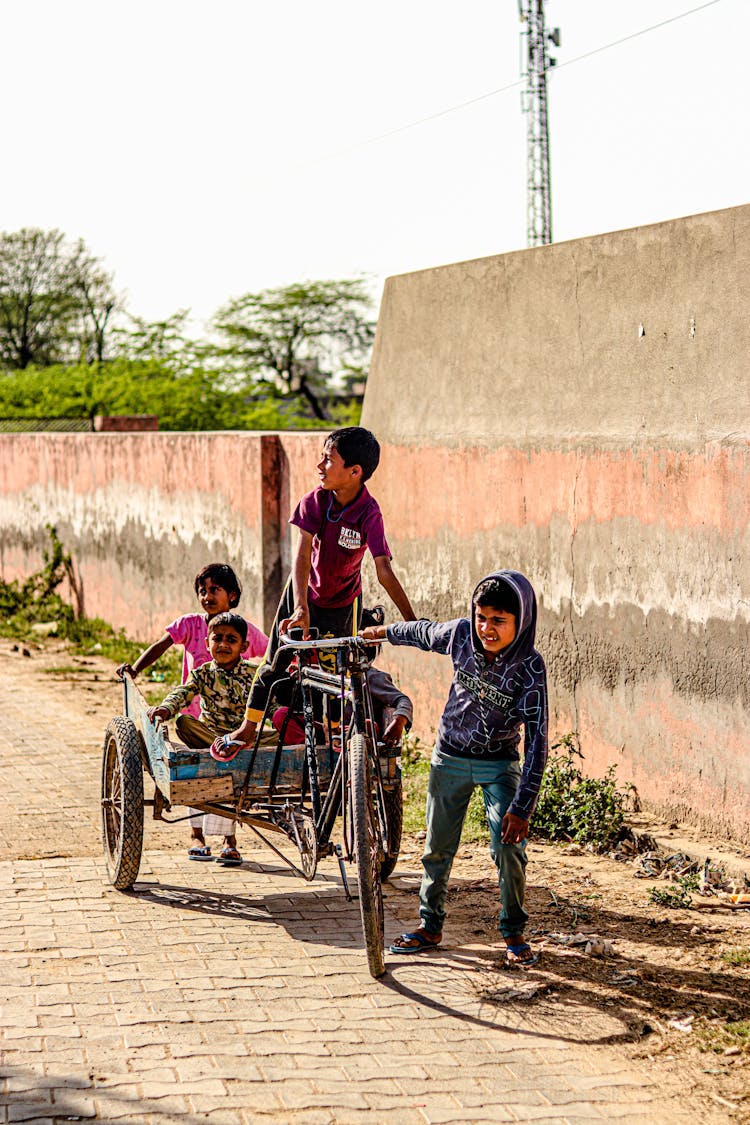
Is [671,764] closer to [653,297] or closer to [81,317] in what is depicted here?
[653,297]

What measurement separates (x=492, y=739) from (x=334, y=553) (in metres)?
1.52

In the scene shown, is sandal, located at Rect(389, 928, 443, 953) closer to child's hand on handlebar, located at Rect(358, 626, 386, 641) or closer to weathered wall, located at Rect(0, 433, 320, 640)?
child's hand on handlebar, located at Rect(358, 626, 386, 641)

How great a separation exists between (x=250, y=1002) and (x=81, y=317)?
49.4 m

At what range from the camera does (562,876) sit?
6547 millimetres

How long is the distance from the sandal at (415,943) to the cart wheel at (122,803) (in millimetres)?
1302

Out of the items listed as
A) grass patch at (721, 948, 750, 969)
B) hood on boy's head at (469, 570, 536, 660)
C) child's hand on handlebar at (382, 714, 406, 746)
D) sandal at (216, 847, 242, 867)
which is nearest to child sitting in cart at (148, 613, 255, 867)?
sandal at (216, 847, 242, 867)

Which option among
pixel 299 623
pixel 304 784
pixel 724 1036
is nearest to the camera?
pixel 724 1036

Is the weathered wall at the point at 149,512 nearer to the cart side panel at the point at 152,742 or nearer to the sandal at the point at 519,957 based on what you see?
the cart side panel at the point at 152,742

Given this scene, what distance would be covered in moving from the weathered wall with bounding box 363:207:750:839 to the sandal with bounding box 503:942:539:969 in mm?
1651

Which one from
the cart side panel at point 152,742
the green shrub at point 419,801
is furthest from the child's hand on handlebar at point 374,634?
the green shrub at point 419,801

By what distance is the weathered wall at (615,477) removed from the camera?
260 inches

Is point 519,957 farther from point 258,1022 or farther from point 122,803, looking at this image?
point 122,803

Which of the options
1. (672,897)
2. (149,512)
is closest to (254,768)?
(672,897)

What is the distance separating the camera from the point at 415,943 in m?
5.46
